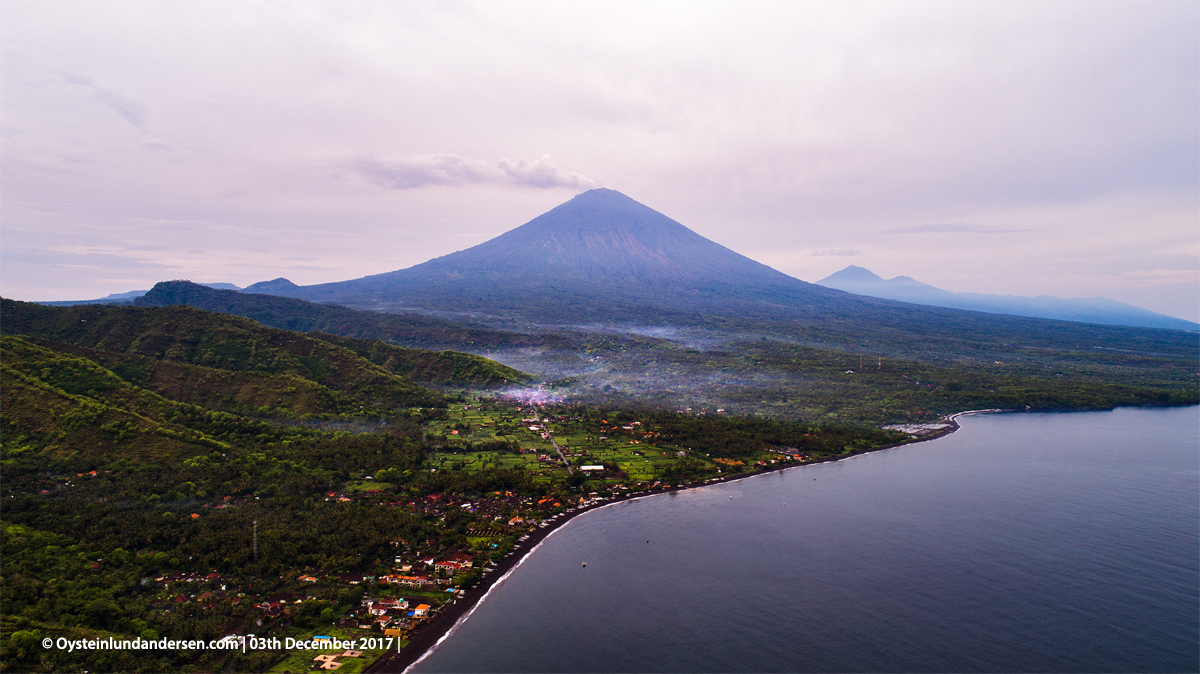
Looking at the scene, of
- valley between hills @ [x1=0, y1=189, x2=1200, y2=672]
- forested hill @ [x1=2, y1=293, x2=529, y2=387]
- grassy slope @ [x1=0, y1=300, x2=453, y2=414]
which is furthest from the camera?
forested hill @ [x1=2, y1=293, x2=529, y2=387]

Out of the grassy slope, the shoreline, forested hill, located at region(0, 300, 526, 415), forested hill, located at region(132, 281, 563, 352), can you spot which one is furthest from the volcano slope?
the shoreline

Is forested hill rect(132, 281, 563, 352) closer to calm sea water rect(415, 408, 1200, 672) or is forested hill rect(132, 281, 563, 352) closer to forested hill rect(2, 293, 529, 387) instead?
forested hill rect(2, 293, 529, 387)

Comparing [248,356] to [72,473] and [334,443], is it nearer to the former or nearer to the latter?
[334,443]

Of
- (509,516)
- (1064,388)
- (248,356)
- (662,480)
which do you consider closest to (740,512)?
(662,480)

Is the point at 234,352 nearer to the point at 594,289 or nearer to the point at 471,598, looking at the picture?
the point at 471,598

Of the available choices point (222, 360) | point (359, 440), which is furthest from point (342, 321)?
point (359, 440)

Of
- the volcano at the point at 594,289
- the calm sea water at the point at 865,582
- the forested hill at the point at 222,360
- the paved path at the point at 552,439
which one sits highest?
the volcano at the point at 594,289

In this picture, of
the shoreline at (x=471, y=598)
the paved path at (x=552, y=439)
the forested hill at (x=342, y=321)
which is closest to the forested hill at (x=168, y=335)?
the paved path at (x=552, y=439)

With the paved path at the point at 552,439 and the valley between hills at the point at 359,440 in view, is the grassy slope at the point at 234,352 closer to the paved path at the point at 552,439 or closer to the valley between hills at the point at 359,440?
the valley between hills at the point at 359,440
